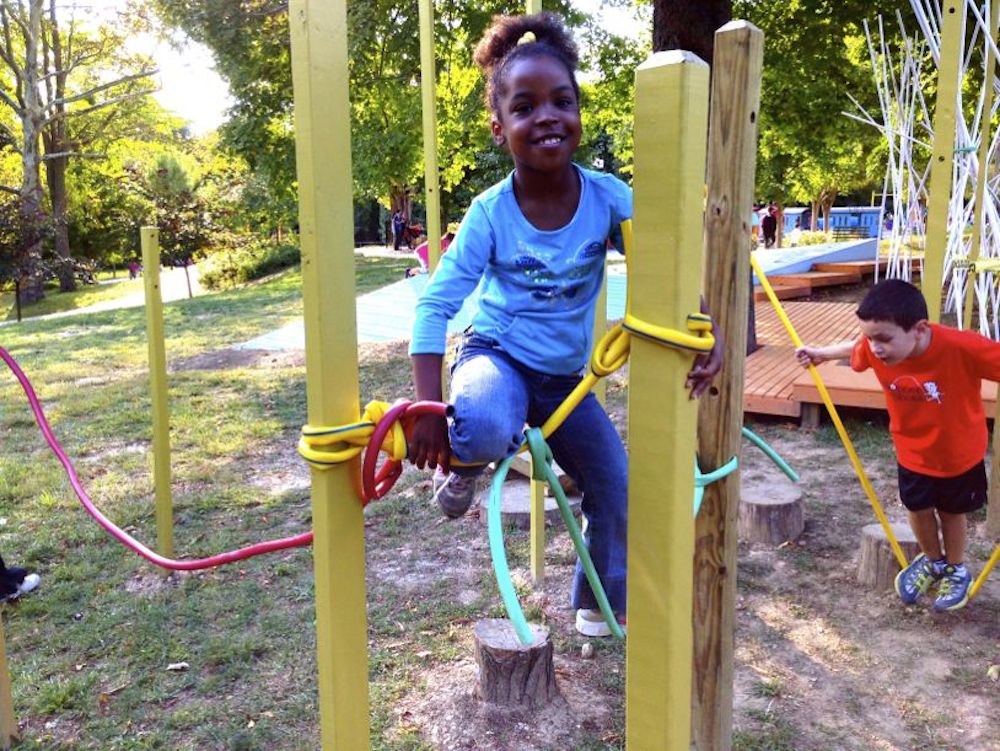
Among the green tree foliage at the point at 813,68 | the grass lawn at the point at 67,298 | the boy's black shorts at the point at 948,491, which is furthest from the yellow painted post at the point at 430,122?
the grass lawn at the point at 67,298

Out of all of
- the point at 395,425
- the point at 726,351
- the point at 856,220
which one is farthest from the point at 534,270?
the point at 856,220

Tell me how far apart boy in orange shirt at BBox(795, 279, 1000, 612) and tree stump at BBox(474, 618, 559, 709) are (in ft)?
4.58

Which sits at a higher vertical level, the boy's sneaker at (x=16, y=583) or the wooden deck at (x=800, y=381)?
the wooden deck at (x=800, y=381)

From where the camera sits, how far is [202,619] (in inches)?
137

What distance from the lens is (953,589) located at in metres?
3.30

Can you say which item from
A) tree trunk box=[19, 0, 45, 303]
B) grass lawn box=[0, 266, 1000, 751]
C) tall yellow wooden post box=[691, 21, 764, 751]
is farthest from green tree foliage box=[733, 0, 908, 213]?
tree trunk box=[19, 0, 45, 303]

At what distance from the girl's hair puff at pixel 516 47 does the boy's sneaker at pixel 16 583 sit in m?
3.12

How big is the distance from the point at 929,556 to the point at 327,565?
2.91 metres

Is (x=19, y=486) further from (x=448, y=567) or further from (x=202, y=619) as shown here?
(x=448, y=567)

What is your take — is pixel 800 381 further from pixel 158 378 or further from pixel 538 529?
pixel 158 378

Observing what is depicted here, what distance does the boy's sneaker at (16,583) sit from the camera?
144 inches

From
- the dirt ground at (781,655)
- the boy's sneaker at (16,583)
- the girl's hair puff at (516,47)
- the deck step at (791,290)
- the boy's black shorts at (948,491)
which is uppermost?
the girl's hair puff at (516,47)

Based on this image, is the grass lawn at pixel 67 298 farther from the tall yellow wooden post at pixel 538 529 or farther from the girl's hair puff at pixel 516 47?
the girl's hair puff at pixel 516 47

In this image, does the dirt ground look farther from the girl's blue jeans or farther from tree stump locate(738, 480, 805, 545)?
the girl's blue jeans
